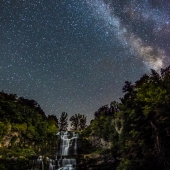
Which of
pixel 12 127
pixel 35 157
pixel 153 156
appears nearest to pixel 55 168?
pixel 35 157

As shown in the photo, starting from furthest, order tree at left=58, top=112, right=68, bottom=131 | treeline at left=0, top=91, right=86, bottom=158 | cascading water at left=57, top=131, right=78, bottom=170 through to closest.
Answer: tree at left=58, top=112, right=68, bottom=131 < cascading water at left=57, top=131, right=78, bottom=170 < treeline at left=0, top=91, right=86, bottom=158

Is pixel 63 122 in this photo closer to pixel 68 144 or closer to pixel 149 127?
pixel 68 144

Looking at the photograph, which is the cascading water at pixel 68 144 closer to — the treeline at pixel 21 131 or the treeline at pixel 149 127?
the treeline at pixel 21 131

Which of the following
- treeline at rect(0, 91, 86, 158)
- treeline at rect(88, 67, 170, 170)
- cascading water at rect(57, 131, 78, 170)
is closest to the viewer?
treeline at rect(88, 67, 170, 170)

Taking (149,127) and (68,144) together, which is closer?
(149,127)

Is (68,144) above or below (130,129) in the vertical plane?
below

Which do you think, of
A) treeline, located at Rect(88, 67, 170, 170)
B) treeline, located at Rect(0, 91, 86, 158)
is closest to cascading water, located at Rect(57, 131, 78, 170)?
treeline, located at Rect(0, 91, 86, 158)

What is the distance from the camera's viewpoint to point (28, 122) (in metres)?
31.7

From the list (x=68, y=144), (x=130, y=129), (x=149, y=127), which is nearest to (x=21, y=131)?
(x=68, y=144)

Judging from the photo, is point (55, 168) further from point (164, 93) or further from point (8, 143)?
point (164, 93)

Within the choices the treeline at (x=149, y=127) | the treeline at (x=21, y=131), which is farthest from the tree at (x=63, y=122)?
the treeline at (x=149, y=127)

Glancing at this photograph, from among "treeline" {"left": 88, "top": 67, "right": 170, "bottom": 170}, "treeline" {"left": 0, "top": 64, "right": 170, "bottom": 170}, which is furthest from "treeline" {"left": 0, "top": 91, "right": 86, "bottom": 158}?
"treeline" {"left": 88, "top": 67, "right": 170, "bottom": 170}

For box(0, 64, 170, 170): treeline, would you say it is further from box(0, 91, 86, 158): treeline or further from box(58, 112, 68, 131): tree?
box(58, 112, 68, 131): tree

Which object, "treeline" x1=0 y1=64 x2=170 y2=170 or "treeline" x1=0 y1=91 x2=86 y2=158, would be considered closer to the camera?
"treeline" x1=0 y1=64 x2=170 y2=170
